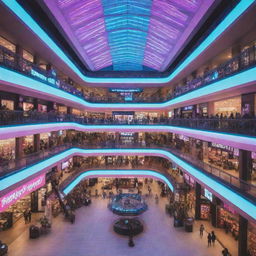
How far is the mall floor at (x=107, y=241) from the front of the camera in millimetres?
15500

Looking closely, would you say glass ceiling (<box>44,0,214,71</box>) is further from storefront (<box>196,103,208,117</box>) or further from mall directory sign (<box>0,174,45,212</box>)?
mall directory sign (<box>0,174,45,212</box>)

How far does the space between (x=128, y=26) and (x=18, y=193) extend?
59.1 feet

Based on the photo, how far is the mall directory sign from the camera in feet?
35.4

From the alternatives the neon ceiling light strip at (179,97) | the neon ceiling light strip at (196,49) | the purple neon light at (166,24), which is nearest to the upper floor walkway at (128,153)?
the neon ceiling light strip at (179,97)

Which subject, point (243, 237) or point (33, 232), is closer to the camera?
point (243, 237)

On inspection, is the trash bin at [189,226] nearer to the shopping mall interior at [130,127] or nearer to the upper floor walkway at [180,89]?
the shopping mall interior at [130,127]

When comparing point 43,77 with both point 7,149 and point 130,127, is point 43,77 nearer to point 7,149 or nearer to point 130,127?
point 7,149

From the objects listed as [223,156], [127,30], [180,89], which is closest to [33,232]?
[223,156]

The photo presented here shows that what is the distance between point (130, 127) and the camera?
2745 centimetres

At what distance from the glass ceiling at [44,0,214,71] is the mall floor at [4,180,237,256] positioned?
1574 centimetres

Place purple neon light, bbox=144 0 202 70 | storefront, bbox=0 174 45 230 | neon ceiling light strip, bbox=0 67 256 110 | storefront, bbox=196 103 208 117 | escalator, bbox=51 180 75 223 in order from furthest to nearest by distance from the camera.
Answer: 1. storefront, bbox=196 103 208 117
2. escalator, bbox=51 180 75 223
3. purple neon light, bbox=144 0 202 70
4. storefront, bbox=0 174 45 230
5. neon ceiling light strip, bbox=0 67 256 110

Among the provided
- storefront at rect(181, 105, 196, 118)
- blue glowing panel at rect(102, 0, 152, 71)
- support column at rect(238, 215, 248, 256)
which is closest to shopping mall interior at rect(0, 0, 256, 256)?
→ support column at rect(238, 215, 248, 256)

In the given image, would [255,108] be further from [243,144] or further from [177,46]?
[177,46]

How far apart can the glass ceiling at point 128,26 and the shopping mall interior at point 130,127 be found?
12 cm
